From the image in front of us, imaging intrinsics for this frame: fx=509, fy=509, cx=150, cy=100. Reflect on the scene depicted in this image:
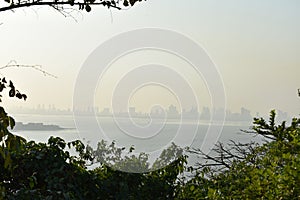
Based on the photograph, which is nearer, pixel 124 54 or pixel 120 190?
pixel 120 190

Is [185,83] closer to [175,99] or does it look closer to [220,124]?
[175,99]

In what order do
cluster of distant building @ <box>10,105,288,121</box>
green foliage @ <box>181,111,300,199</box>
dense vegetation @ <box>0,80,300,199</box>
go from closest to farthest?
green foliage @ <box>181,111,300,199</box> → dense vegetation @ <box>0,80,300,199</box> → cluster of distant building @ <box>10,105,288,121</box>

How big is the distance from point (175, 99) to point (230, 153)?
3.14 ft

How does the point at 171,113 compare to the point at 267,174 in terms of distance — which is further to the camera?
the point at 171,113

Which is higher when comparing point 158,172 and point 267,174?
point 158,172

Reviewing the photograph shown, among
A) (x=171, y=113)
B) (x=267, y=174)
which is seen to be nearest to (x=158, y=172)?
(x=171, y=113)

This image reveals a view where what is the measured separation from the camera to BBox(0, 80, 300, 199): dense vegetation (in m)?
3.28

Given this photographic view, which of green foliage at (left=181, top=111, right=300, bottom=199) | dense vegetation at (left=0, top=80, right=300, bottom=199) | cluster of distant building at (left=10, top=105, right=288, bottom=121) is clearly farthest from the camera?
cluster of distant building at (left=10, top=105, right=288, bottom=121)

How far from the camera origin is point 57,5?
232 centimetres

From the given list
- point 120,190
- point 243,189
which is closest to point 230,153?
point 120,190

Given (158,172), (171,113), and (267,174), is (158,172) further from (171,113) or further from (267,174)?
(267,174)

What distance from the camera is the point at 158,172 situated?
20.5ft

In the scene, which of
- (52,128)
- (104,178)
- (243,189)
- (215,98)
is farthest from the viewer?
(52,128)

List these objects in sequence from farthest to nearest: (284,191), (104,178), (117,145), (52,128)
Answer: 1. (52,128)
2. (117,145)
3. (104,178)
4. (284,191)
